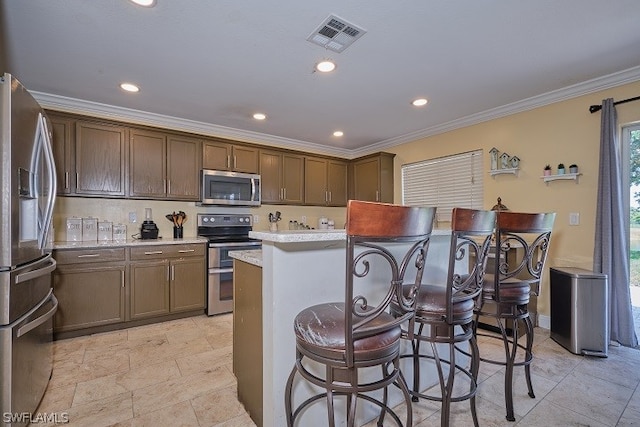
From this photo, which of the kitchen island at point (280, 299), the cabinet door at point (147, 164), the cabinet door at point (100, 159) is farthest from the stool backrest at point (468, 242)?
the cabinet door at point (100, 159)

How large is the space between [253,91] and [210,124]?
1320 mm

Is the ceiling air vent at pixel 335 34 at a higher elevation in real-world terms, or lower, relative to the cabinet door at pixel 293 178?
higher

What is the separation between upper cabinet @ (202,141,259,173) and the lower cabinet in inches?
46.9

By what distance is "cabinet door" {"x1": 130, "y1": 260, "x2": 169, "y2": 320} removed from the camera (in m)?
3.14

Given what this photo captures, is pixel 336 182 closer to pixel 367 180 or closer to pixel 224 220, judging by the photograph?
pixel 367 180

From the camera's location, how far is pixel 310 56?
239 centimetres

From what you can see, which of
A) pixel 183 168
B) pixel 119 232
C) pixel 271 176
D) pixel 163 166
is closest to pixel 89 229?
pixel 119 232

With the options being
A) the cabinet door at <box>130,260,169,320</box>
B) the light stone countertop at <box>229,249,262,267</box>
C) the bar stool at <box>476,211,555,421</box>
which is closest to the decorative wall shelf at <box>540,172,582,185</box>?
the bar stool at <box>476,211,555,421</box>

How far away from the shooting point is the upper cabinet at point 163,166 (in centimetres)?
350

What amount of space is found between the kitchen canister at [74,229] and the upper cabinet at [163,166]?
1.97ft

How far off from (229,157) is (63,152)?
1782 millimetres

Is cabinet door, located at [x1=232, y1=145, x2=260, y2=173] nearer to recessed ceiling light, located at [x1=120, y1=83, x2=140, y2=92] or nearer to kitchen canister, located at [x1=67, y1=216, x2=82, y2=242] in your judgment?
recessed ceiling light, located at [x1=120, y1=83, x2=140, y2=92]

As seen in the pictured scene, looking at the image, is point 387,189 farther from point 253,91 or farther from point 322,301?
point 322,301

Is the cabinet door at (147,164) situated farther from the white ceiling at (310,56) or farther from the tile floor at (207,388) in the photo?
the tile floor at (207,388)
